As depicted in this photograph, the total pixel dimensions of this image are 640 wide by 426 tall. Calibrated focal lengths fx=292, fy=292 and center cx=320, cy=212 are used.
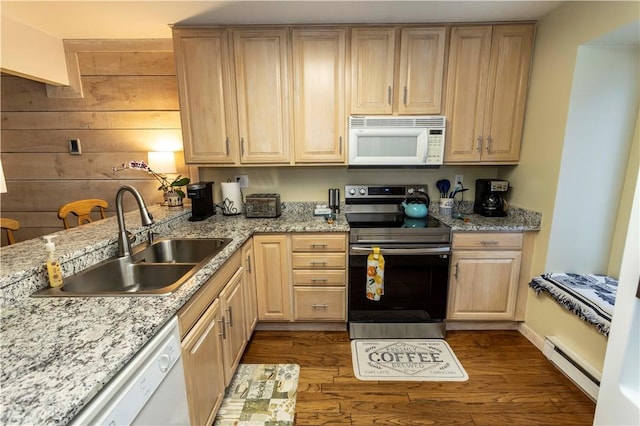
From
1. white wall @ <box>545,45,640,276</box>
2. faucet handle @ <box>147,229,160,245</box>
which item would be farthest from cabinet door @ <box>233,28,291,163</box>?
white wall @ <box>545,45,640,276</box>

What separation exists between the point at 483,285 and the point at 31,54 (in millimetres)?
3865

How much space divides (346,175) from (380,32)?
3.66ft

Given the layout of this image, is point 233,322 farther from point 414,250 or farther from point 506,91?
point 506,91

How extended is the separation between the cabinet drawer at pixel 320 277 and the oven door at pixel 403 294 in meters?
0.08

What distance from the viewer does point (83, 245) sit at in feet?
4.42

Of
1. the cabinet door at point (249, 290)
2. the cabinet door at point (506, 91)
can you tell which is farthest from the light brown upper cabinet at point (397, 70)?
the cabinet door at point (249, 290)

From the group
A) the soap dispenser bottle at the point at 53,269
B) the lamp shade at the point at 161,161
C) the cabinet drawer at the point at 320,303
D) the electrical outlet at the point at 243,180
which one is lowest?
→ the cabinet drawer at the point at 320,303

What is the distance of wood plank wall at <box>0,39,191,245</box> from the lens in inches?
99.3

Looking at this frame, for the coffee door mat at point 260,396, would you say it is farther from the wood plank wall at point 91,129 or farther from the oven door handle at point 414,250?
the wood plank wall at point 91,129

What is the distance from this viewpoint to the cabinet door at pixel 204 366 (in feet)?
3.77

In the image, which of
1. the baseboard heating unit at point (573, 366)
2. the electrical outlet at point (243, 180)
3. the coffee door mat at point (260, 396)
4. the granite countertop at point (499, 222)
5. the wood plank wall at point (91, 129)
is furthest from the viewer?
the electrical outlet at point (243, 180)

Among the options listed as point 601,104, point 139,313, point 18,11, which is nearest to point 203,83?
point 18,11

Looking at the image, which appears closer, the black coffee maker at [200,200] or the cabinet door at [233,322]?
the cabinet door at [233,322]

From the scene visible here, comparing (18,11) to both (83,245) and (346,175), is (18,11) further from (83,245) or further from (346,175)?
(346,175)
